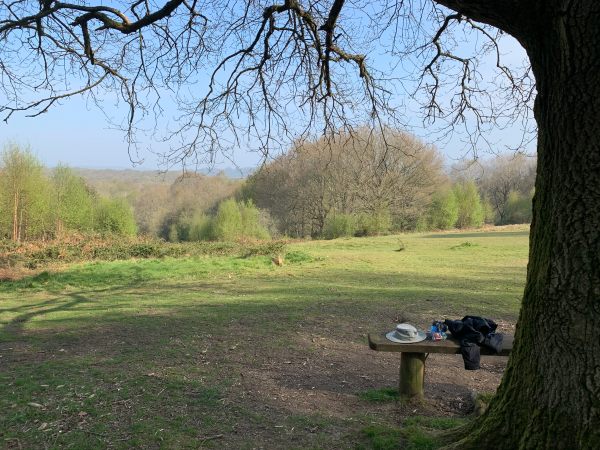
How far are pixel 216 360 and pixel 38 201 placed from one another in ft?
90.6

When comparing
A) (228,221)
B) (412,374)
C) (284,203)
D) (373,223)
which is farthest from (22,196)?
(412,374)

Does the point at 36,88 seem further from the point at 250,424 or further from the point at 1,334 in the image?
the point at 250,424

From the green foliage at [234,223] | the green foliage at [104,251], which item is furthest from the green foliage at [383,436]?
the green foliage at [234,223]

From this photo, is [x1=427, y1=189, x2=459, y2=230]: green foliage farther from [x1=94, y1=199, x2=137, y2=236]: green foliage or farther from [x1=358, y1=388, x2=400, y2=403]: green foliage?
[x1=358, y1=388, x2=400, y2=403]: green foliage

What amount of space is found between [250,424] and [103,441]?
117 centimetres

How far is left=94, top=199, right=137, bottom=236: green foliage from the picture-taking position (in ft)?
121

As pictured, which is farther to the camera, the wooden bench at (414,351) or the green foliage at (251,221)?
the green foliage at (251,221)

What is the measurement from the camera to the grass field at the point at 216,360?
381 cm

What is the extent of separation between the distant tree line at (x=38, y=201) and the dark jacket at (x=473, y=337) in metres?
26.7

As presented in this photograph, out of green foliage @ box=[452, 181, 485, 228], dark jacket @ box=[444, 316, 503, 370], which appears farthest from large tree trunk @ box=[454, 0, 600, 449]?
green foliage @ box=[452, 181, 485, 228]

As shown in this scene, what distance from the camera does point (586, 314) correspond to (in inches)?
89.6

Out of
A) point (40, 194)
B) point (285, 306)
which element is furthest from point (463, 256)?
point (40, 194)

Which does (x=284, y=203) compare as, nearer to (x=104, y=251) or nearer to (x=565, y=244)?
(x=104, y=251)

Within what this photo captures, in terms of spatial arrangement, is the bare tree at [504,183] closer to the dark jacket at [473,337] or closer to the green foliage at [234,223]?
the green foliage at [234,223]
